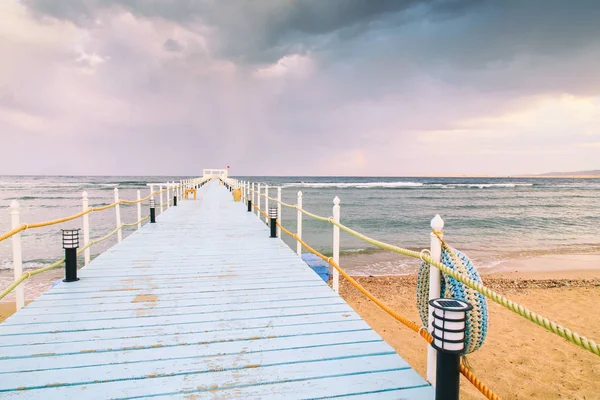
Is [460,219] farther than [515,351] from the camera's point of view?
Yes

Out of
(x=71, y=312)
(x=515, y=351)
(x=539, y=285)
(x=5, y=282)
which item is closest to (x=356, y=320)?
(x=71, y=312)

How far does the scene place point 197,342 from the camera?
10.3 feet

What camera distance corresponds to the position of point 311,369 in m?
2.73

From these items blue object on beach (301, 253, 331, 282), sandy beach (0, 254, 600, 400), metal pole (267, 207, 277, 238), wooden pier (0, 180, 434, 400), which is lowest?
sandy beach (0, 254, 600, 400)

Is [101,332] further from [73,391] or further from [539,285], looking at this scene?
[539,285]

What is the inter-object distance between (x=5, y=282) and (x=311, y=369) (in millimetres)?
11621

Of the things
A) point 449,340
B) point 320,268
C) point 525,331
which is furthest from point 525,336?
point 449,340

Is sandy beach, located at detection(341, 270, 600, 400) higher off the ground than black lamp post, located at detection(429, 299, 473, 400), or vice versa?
black lamp post, located at detection(429, 299, 473, 400)

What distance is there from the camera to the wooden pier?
2.49m

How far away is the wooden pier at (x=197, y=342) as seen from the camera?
8.18 feet

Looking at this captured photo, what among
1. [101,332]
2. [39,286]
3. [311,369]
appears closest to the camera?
[311,369]

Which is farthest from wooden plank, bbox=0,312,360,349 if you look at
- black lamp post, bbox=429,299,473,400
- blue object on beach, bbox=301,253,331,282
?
blue object on beach, bbox=301,253,331,282

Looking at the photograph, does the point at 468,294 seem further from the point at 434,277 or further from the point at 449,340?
the point at 449,340

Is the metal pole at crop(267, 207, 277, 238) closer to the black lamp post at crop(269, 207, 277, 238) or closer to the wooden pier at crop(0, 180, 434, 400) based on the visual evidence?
the black lamp post at crop(269, 207, 277, 238)
